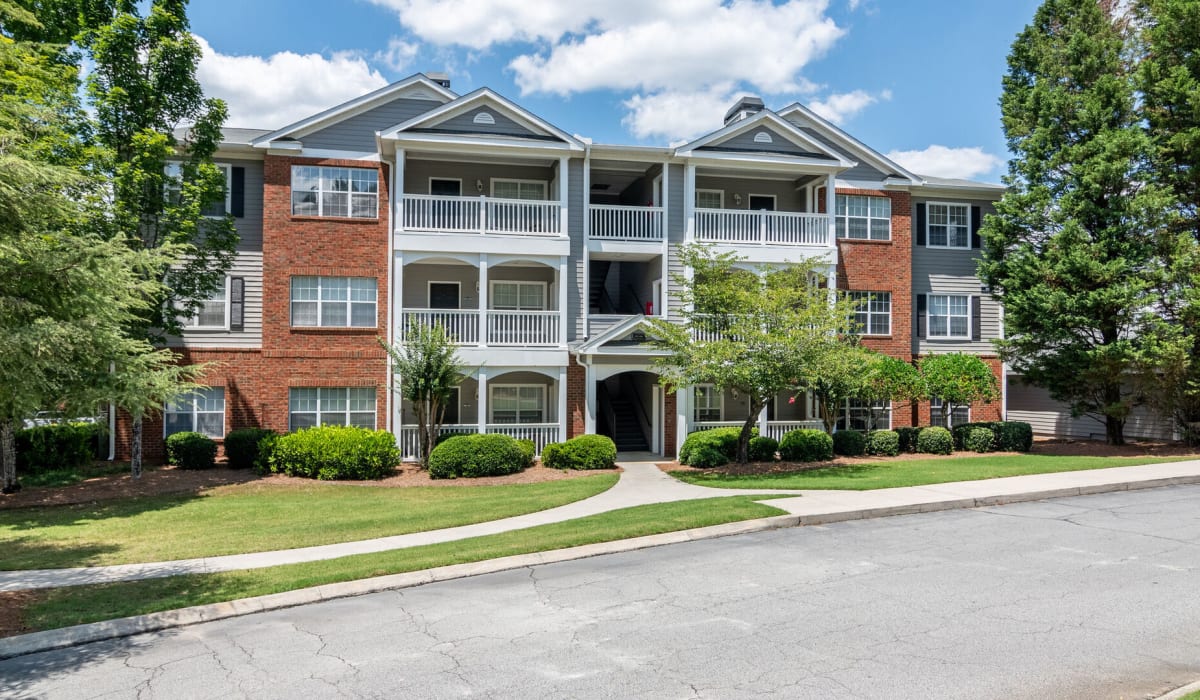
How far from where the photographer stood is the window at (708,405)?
25.5 metres

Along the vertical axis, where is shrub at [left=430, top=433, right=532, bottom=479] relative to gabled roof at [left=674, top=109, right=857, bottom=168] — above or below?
below

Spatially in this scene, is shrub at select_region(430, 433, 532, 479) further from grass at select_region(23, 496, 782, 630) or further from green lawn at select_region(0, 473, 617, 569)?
grass at select_region(23, 496, 782, 630)

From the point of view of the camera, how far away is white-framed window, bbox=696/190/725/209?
84.6 feet

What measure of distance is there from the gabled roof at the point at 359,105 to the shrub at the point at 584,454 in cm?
1122

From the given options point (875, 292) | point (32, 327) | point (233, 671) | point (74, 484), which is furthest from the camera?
point (875, 292)

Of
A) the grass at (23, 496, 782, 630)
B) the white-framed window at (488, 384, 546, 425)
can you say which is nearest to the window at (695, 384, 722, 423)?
the white-framed window at (488, 384, 546, 425)

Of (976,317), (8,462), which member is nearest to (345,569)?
(8,462)

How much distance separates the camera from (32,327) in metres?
7.98

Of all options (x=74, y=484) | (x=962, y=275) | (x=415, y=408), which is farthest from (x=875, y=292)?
(x=74, y=484)

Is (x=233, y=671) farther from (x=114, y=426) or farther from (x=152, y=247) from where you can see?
(x=114, y=426)

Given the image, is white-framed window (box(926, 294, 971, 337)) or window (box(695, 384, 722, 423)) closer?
window (box(695, 384, 722, 423))

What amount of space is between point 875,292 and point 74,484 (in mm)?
23035

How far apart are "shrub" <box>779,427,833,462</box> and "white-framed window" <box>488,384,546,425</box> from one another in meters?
7.47

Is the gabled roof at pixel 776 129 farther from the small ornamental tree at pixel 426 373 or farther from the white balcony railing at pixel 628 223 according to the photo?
the small ornamental tree at pixel 426 373
